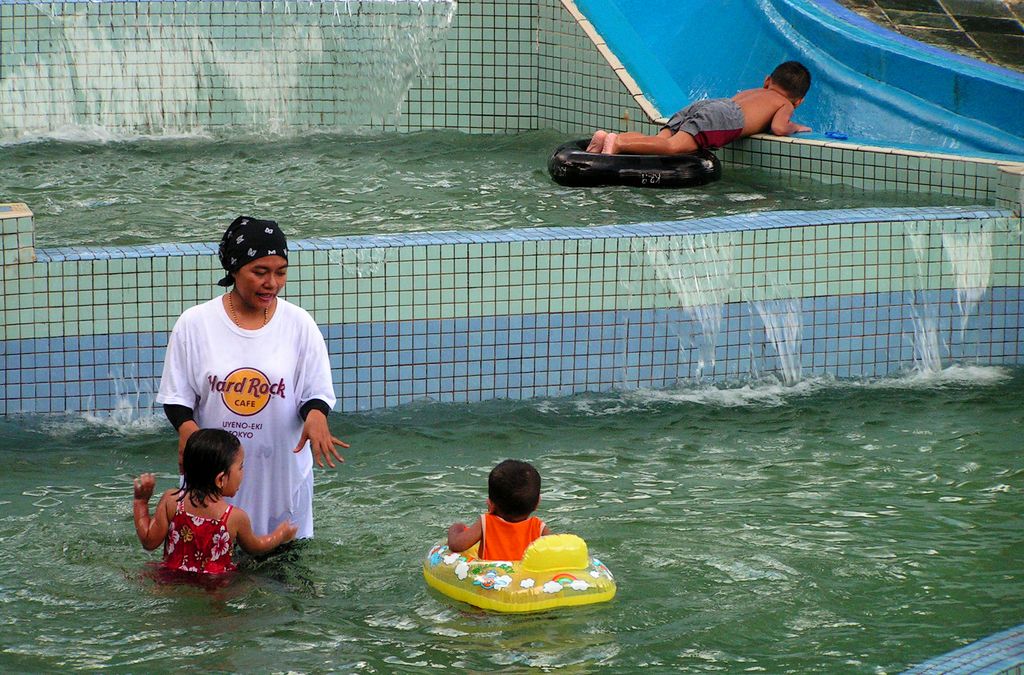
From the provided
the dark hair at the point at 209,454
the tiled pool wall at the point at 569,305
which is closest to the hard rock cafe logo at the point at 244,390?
the dark hair at the point at 209,454

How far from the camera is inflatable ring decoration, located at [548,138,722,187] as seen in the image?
30.7 ft

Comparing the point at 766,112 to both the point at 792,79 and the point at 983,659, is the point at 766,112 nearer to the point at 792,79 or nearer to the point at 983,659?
the point at 792,79

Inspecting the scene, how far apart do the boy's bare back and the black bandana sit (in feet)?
19.1

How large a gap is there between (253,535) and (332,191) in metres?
5.06

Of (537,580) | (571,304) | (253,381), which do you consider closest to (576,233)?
(571,304)

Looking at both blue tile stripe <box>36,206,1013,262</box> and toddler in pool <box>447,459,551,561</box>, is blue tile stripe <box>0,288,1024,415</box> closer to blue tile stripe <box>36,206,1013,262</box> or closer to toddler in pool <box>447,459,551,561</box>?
blue tile stripe <box>36,206,1013,262</box>

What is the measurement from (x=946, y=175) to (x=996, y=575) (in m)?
4.25

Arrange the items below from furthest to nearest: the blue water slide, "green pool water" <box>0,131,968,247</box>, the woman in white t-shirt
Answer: the blue water slide → "green pool water" <box>0,131,968,247</box> → the woman in white t-shirt

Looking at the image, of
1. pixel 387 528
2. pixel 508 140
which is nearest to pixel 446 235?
pixel 387 528

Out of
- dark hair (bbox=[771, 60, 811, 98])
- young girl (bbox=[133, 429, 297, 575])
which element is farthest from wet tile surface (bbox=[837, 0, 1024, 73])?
young girl (bbox=[133, 429, 297, 575])

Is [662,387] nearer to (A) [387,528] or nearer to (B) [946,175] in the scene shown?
(A) [387,528]

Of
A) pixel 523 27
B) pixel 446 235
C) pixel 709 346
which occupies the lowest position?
pixel 709 346

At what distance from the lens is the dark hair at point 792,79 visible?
990 centimetres

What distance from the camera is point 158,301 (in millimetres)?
6707
